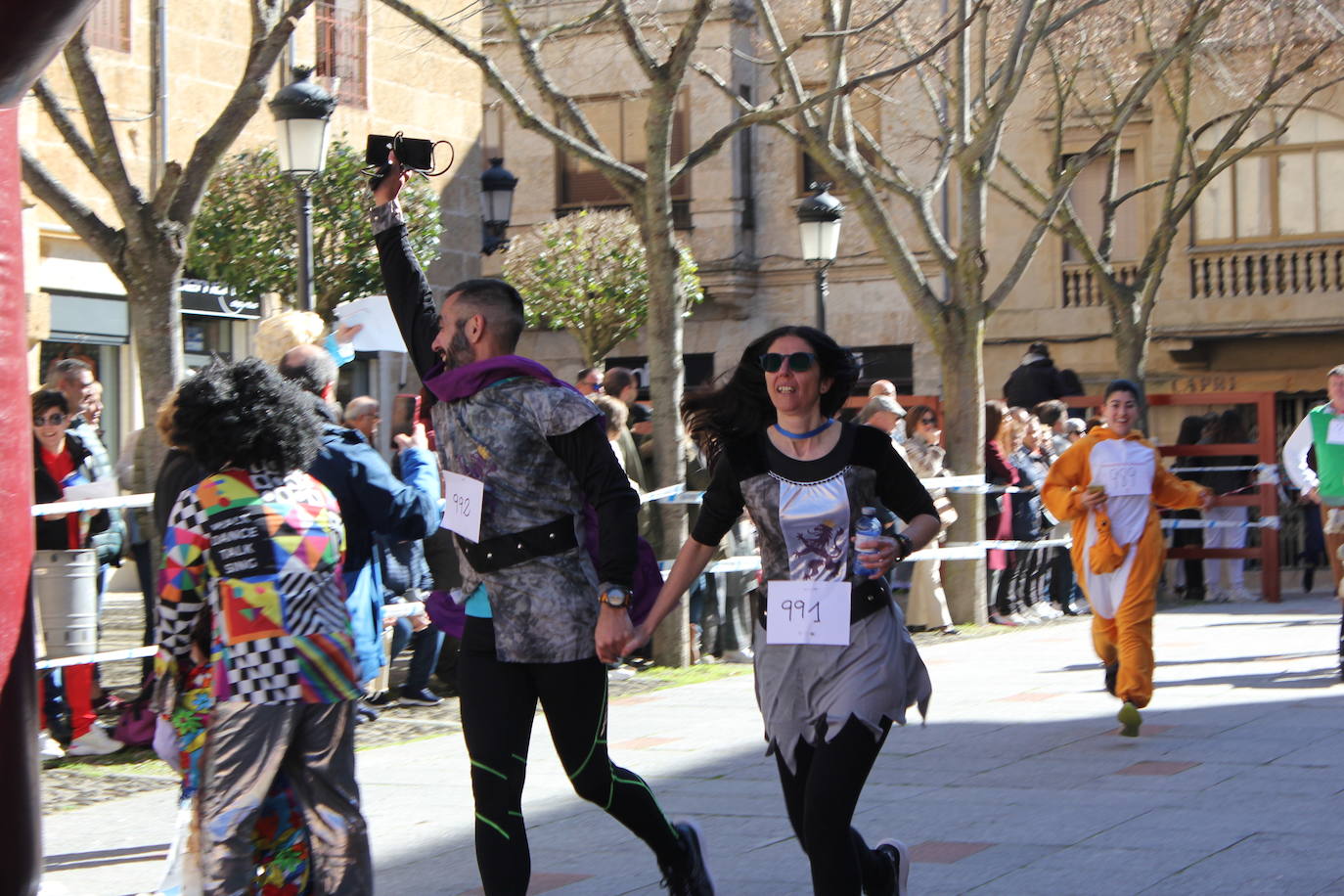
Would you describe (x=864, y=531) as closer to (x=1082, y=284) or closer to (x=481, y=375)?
(x=481, y=375)

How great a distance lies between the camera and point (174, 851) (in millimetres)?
6371

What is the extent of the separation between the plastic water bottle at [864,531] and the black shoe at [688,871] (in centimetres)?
98

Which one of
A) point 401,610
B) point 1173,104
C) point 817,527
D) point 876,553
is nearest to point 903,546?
point 876,553

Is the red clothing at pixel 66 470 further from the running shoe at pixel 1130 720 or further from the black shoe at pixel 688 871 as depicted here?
the running shoe at pixel 1130 720

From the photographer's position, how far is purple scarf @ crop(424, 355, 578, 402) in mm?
5539

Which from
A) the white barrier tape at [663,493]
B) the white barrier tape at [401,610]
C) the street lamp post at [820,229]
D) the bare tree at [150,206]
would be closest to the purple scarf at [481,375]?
the bare tree at [150,206]

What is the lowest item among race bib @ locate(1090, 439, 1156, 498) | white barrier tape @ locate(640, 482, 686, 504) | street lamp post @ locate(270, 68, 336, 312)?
white barrier tape @ locate(640, 482, 686, 504)

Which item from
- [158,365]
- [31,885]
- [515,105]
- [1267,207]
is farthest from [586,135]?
[1267,207]

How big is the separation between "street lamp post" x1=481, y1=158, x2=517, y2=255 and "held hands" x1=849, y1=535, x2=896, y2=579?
15673mm

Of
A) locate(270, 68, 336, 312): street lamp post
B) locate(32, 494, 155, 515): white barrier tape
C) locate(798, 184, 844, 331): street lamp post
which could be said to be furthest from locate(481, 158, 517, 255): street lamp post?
locate(32, 494, 155, 515): white barrier tape

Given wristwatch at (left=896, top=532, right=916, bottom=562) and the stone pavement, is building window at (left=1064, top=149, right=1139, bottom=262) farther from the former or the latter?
wristwatch at (left=896, top=532, right=916, bottom=562)

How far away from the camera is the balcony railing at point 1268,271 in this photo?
30828 mm

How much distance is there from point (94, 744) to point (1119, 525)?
5151 millimetres

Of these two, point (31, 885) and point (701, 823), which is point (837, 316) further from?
point (31, 885)
